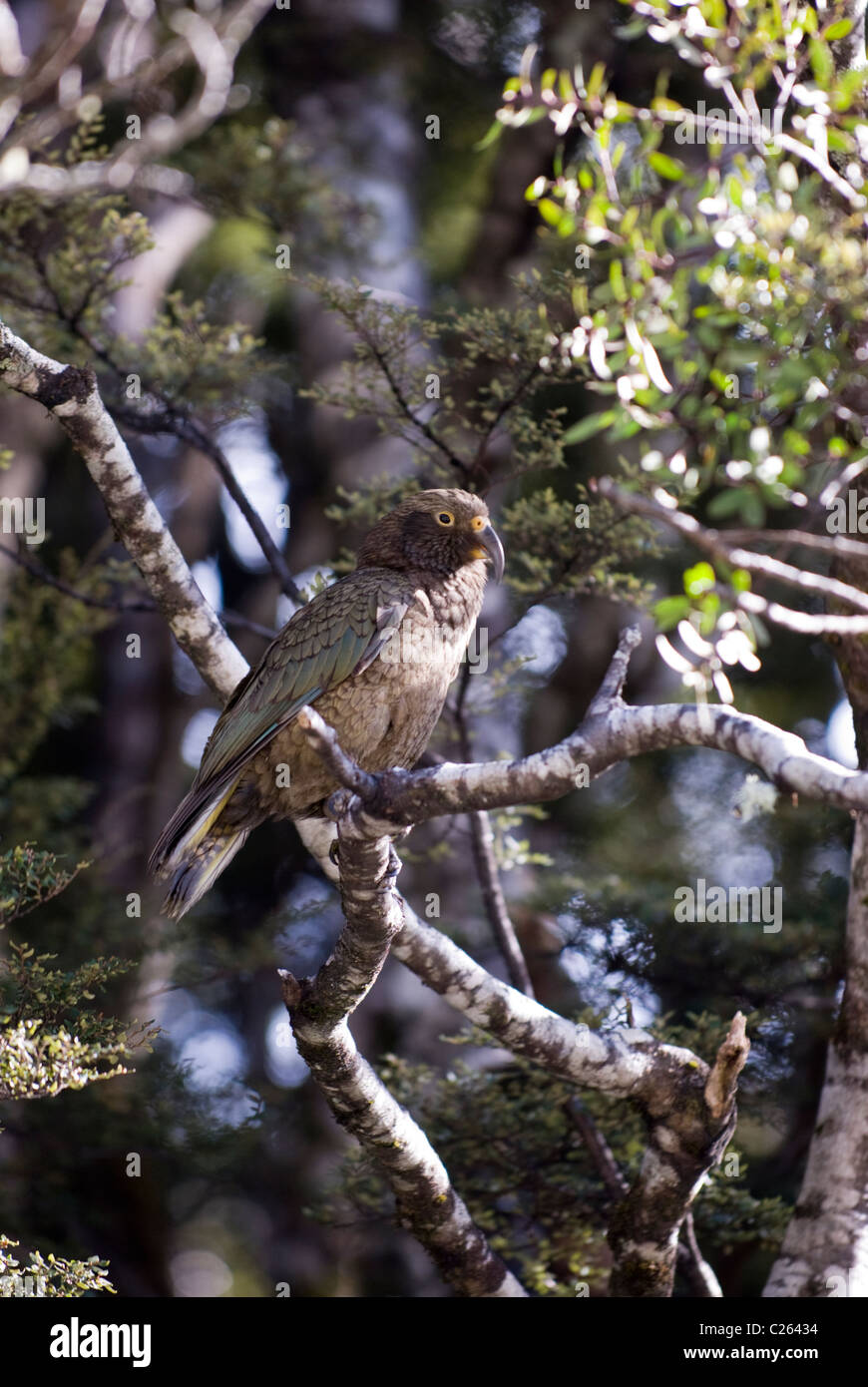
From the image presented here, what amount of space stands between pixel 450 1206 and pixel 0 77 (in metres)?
3.92

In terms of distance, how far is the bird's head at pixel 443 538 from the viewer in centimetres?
523

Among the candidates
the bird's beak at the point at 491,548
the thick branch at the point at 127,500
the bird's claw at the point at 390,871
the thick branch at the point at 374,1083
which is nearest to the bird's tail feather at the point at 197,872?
the thick branch at the point at 127,500

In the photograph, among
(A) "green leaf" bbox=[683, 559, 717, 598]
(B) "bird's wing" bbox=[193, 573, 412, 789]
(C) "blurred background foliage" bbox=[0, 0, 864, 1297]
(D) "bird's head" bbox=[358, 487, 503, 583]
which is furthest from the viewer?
(D) "bird's head" bbox=[358, 487, 503, 583]

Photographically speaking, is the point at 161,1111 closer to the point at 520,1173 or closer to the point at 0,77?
the point at 520,1173

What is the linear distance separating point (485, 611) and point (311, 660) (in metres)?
3.06

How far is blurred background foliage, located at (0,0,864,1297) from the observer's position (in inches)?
131

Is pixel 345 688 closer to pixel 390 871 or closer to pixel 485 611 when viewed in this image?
pixel 390 871

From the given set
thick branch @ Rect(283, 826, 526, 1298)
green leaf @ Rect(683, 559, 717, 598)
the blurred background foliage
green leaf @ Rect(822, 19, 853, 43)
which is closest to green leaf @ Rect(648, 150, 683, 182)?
the blurred background foliage

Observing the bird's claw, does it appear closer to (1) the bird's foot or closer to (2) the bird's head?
(1) the bird's foot

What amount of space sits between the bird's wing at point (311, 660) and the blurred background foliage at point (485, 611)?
0.77 m

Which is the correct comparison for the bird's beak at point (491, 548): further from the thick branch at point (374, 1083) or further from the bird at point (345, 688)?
the thick branch at point (374, 1083)

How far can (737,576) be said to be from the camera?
2.79 metres

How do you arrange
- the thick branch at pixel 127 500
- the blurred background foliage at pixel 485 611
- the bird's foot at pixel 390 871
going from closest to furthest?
1. the blurred background foliage at pixel 485 611
2. the bird's foot at pixel 390 871
3. the thick branch at pixel 127 500
